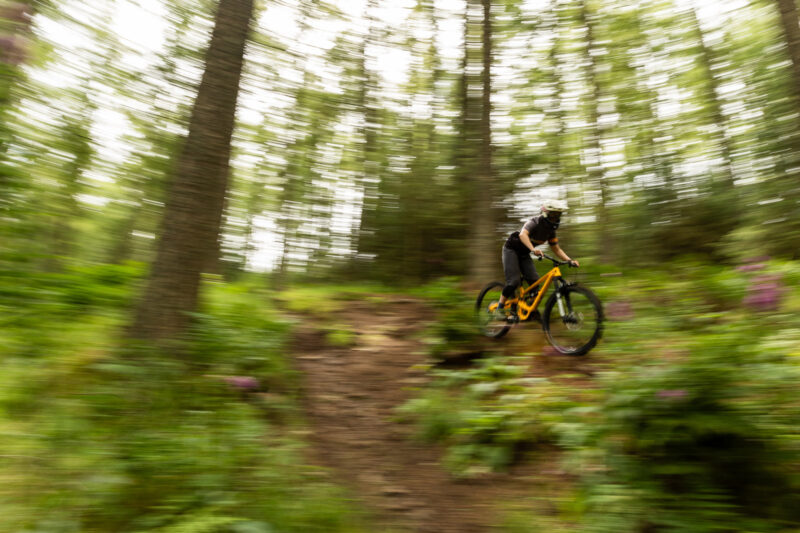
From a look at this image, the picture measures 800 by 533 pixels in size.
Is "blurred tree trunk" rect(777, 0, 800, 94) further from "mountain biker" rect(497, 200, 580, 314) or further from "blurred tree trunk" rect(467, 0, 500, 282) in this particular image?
"blurred tree trunk" rect(467, 0, 500, 282)

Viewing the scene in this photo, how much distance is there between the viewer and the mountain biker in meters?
6.71

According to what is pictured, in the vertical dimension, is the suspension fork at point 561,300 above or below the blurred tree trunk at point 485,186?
below

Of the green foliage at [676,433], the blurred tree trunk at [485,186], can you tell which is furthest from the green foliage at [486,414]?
the blurred tree trunk at [485,186]

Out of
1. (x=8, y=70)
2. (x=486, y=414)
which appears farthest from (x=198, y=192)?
(x=486, y=414)

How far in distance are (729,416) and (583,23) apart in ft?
33.2

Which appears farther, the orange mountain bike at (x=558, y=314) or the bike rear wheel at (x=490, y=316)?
the bike rear wheel at (x=490, y=316)

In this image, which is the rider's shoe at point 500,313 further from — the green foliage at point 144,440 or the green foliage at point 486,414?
the green foliage at point 144,440

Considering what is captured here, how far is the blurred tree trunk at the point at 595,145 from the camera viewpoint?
10.5 m

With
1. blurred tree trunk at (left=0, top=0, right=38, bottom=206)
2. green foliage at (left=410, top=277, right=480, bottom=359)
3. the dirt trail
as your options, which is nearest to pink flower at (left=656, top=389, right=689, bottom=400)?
the dirt trail

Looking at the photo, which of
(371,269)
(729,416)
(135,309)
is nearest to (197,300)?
(135,309)

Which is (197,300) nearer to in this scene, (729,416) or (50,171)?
(50,171)

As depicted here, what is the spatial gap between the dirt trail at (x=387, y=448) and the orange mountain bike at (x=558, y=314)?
0.43 m

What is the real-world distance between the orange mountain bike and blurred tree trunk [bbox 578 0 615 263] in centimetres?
495

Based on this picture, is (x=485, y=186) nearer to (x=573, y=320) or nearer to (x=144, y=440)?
(x=573, y=320)
